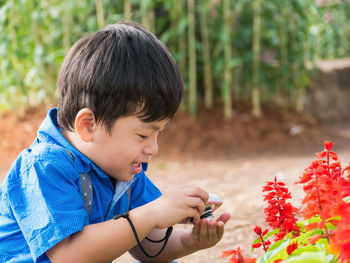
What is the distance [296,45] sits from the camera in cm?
575

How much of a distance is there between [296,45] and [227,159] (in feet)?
6.65

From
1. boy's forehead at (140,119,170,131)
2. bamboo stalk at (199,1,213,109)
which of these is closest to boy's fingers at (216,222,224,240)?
boy's forehead at (140,119,170,131)

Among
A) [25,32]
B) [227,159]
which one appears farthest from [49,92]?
[227,159]

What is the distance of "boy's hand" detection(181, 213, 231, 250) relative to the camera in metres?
1.42

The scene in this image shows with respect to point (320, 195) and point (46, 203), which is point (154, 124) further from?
point (320, 195)

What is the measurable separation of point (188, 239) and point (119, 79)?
60 cm

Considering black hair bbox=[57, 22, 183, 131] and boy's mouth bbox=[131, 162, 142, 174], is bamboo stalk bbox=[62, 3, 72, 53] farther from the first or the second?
boy's mouth bbox=[131, 162, 142, 174]

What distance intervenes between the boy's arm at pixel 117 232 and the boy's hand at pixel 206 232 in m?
0.14

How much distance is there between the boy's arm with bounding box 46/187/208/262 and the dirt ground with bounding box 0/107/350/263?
6.33ft

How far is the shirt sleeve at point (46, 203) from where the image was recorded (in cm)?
124

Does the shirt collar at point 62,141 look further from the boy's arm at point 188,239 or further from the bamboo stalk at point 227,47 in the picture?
the bamboo stalk at point 227,47

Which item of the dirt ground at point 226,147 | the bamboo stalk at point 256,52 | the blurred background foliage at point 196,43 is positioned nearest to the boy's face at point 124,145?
the dirt ground at point 226,147

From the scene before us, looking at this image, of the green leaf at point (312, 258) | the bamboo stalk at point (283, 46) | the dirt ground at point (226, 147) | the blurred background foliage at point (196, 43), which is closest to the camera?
the green leaf at point (312, 258)

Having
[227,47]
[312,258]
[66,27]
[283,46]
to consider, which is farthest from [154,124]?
[283,46]
